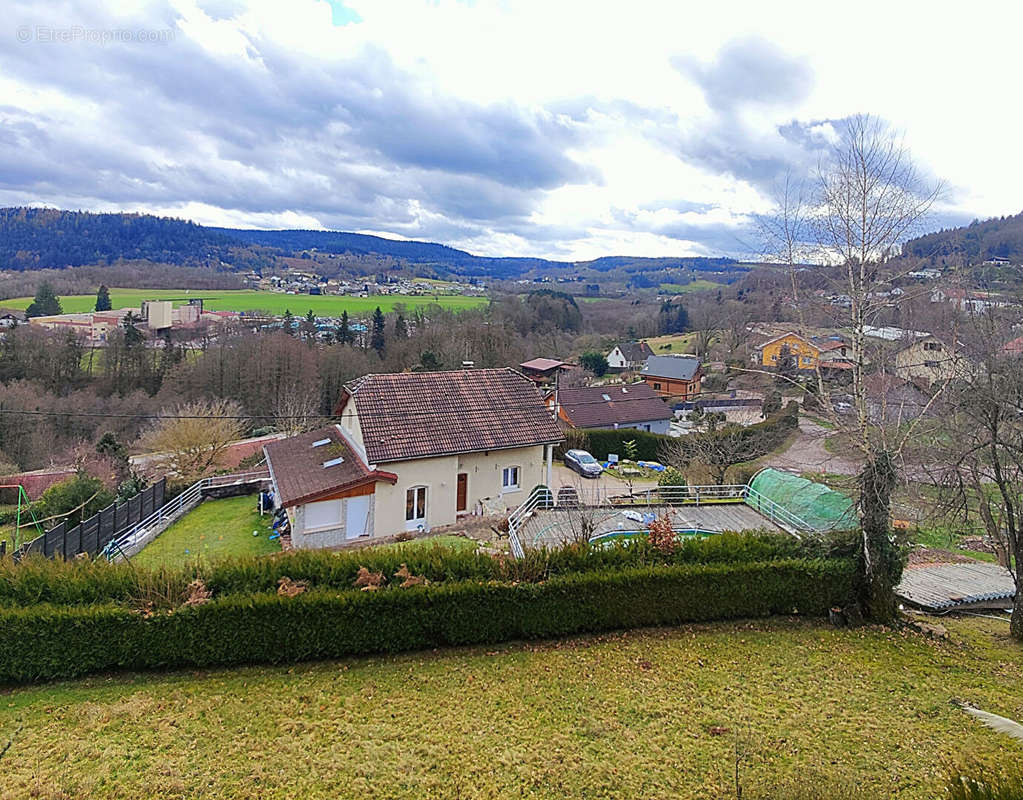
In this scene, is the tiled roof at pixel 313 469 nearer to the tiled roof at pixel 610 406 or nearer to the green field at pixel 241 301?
the tiled roof at pixel 610 406

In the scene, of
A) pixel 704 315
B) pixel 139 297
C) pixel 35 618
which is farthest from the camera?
pixel 704 315

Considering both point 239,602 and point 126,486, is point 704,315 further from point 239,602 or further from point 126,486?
point 239,602

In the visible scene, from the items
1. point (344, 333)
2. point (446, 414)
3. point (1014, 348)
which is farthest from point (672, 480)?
point (344, 333)

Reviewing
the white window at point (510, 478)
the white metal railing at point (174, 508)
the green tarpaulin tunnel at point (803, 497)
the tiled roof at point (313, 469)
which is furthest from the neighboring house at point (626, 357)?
the tiled roof at point (313, 469)

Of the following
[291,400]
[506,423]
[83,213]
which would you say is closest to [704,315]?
[291,400]

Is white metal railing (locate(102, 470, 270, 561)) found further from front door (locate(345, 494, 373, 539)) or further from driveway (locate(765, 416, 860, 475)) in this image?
driveway (locate(765, 416, 860, 475))

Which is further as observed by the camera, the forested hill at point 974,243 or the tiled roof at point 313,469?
the tiled roof at point 313,469

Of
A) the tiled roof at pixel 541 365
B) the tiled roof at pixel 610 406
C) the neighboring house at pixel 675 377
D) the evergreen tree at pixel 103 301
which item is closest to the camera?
the tiled roof at pixel 610 406
